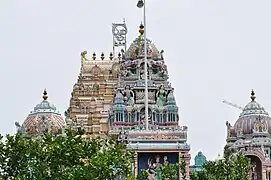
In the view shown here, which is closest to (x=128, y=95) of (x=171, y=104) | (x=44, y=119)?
(x=171, y=104)

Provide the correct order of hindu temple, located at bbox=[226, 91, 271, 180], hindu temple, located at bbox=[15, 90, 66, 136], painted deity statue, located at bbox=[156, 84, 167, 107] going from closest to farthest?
hindu temple, located at bbox=[226, 91, 271, 180] < hindu temple, located at bbox=[15, 90, 66, 136] < painted deity statue, located at bbox=[156, 84, 167, 107]

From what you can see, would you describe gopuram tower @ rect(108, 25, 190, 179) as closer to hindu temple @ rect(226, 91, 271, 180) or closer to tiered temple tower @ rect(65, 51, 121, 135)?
tiered temple tower @ rect(65, 51, 121, 135)

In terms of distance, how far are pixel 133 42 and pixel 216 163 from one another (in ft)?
81.9

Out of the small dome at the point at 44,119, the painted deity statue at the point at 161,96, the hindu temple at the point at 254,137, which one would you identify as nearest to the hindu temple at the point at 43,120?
the small dome at the point at 44,119

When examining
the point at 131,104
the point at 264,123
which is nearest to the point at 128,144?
the point at 131,104

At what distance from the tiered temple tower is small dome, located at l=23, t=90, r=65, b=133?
6.19 ft

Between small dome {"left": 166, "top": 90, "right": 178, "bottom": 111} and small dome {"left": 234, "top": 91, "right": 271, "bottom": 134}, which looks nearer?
small dome {"left": 234, "top": 91, "right": 271, "bottom": 134}

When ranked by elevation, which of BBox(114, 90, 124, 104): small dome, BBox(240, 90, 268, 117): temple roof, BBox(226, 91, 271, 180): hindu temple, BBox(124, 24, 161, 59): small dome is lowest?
BBox(226, 91, 271, 180): hindu temple

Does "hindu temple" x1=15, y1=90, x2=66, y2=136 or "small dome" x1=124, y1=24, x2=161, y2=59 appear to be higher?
"small dome" x1=124, y1=24, x2=161, y2=59

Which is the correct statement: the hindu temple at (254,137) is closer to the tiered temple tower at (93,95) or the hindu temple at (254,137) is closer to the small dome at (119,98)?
the small dome at (119,98)

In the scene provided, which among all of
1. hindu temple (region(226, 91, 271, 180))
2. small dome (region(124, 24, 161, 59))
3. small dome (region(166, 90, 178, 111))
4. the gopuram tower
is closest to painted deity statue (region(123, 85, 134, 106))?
the gopuram tower

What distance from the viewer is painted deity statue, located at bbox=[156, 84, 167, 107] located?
5662 cm

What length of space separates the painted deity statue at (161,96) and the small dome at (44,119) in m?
8.87

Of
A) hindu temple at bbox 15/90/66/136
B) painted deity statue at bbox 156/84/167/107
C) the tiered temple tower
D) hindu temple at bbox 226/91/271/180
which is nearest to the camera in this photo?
hindu temple at bbox 226/91/271/180
